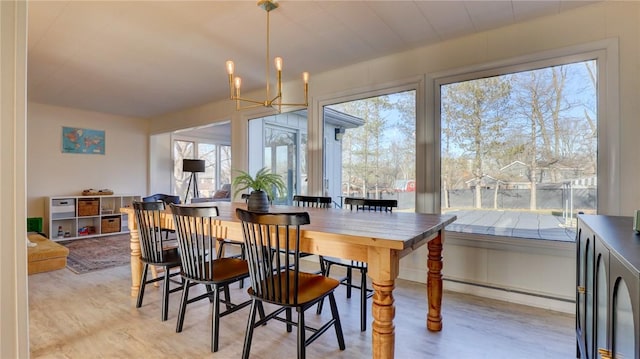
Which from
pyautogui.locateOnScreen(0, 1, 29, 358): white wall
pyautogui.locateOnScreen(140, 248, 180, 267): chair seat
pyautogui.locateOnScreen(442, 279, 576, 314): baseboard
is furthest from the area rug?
pyautogui.locateOnScreen(442, 279, 576, 314): baseboard

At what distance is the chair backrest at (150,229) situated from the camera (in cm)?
238

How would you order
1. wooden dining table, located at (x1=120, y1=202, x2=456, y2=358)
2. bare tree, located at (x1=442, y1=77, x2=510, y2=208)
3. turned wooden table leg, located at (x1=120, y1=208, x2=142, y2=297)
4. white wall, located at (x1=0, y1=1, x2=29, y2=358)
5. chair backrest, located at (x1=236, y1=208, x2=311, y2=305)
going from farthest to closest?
bare tree, located at (x1=442, y1=77, x2=510, y2=208)
turned wooden table leg, located at (x1=120, y1=208, x2=142, y2=297)
chair backrest, located at (x1=236, y1=208, x2=311, y2=305)
wooden dining table, located at (x1=120, y1=202, x2=456, y2=358)
white wall, located at (x1=0, y1=1, x2=29, y2=358)

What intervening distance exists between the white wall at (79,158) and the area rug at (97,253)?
1099mm

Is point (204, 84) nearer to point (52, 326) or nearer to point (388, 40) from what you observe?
point (388, 40)

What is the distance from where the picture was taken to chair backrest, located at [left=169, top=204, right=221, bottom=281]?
204 cm

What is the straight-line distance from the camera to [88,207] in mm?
5688

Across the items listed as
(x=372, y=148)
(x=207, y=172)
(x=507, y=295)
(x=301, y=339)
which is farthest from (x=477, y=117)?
(x=207, y=172)

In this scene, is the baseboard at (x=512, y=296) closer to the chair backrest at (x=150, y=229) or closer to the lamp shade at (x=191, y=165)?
the chair backrest at (x=150, y=229)

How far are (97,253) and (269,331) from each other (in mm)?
3682

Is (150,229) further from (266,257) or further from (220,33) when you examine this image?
(220,33)

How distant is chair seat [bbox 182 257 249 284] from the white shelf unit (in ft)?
15.7

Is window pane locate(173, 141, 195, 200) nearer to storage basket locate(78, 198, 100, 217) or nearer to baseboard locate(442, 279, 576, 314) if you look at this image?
storage basket locate(78, 198, 100, 217)

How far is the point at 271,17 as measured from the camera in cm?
257

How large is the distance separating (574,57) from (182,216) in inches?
131
